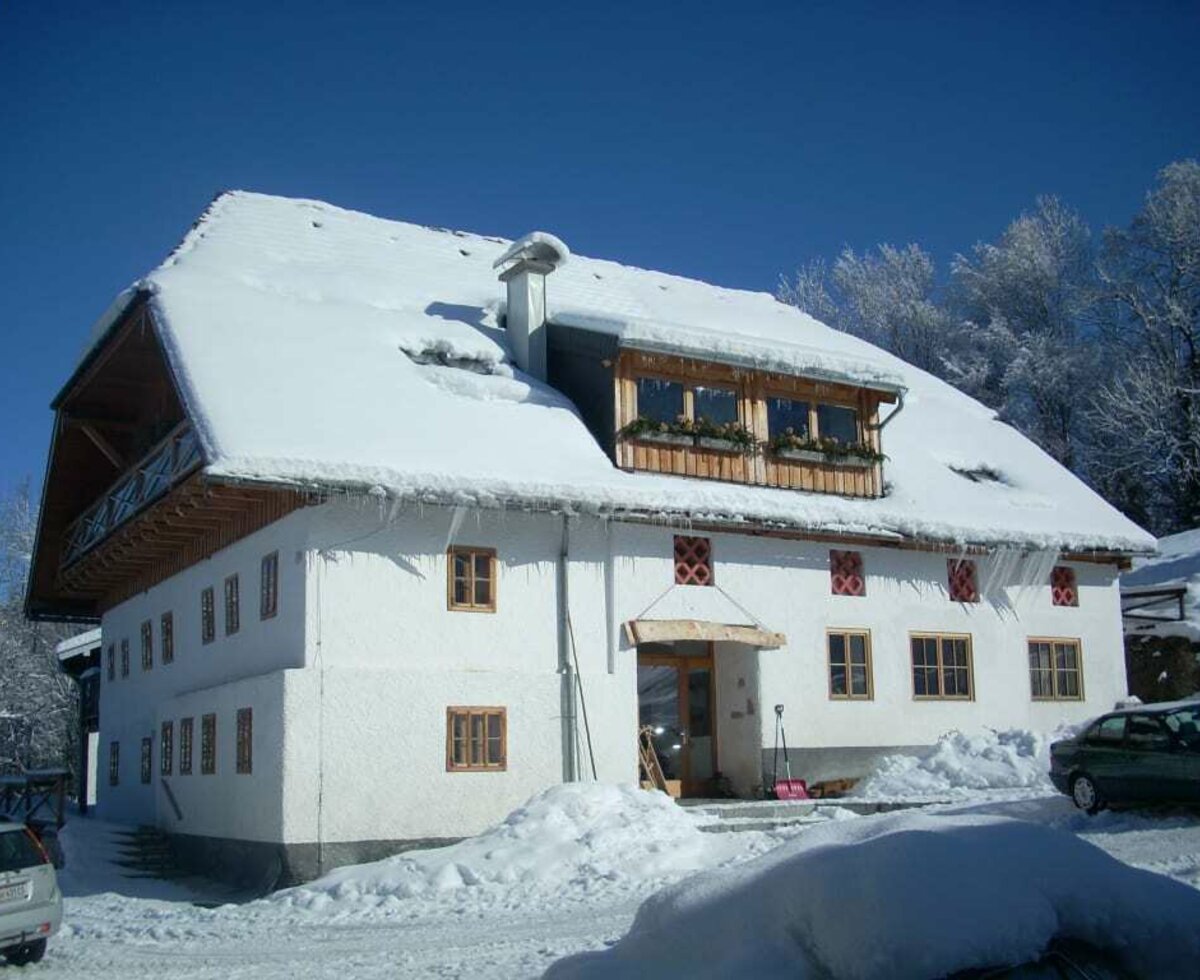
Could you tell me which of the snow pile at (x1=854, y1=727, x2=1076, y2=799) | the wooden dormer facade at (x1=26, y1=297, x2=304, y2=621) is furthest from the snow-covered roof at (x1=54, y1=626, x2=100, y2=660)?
the snow pile at (x1=854, y1=727, x2=1076, y2=799)

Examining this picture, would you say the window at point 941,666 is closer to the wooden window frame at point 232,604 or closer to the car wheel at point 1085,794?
the car wheel at point 1085,794

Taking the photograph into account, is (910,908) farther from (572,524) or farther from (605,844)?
(572,524)

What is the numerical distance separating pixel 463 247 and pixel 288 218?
3.59m

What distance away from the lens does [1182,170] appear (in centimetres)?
4175

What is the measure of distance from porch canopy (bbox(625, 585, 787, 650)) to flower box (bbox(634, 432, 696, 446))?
2.32m

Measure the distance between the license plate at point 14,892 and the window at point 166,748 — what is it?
917 cm

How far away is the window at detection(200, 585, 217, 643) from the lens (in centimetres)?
2062

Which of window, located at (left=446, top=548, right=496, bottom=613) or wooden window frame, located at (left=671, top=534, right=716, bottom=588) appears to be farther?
wooden window frame, located at (left=671, top=534, right=716, bottom=588)

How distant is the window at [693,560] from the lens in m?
19.8

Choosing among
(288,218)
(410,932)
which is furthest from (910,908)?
(288,218)

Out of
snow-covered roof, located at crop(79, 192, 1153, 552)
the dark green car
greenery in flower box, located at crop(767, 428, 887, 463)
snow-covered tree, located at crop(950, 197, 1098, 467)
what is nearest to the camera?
the dark green car

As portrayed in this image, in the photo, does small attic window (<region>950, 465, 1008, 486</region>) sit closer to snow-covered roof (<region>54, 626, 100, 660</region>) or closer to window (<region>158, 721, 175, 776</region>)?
window (<region>158, 721, 175, 776</region>)

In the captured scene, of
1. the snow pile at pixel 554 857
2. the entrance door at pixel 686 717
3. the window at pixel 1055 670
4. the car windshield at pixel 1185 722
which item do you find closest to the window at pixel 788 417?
the entrance door at pixel 686 717

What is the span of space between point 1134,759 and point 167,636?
1598cm
